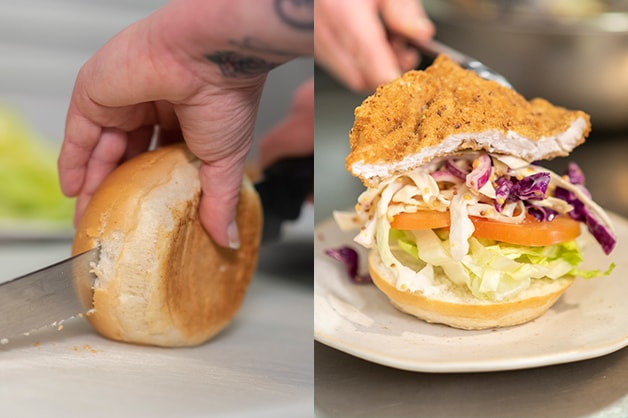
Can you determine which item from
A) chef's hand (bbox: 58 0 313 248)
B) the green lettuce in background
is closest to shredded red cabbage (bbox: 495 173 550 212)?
chef's hand (bbox: 58 0 313 248)

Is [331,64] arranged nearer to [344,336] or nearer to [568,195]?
[568,195]

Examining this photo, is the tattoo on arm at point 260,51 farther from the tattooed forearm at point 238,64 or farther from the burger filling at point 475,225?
the burger filling at point 475,225

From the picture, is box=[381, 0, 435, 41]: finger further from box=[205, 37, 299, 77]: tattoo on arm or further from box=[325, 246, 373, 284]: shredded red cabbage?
box=[205, 37, 299, 77]: tattoo on arm

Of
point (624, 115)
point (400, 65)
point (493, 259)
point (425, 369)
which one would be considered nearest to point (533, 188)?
point (493, 259)

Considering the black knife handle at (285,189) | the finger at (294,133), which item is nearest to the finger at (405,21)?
the finger at (294,133)

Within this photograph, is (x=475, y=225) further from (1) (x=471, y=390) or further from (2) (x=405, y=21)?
(2) (x=405, y=21)

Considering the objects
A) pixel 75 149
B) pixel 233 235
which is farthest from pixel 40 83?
pixel 233 235
